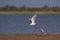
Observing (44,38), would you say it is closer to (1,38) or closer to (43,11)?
(1,38)

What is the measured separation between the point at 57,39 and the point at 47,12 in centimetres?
4334

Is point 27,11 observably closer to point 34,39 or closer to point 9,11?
point 9,11

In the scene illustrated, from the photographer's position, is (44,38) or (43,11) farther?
(43,11)

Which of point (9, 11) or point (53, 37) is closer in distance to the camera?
point (53, 37)

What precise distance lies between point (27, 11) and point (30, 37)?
4218 centimetres

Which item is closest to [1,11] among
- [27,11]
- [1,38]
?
[27,11]

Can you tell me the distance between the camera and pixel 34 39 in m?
15.5

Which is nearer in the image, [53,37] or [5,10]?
[53,37]

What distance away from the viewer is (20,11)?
193 ft

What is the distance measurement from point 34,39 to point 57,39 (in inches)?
46.7

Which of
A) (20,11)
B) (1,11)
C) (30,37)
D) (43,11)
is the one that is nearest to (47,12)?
(43,11)

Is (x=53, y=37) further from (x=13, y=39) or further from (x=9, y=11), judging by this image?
(x=9, y=11)

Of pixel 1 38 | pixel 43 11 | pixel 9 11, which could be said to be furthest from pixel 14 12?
pixel 1 38

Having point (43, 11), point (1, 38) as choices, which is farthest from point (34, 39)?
point (43, 11)
